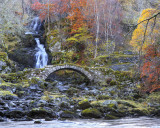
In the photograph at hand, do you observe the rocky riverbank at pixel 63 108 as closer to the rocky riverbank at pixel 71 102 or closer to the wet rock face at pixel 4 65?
the rocky riverbank at pixel 71 102

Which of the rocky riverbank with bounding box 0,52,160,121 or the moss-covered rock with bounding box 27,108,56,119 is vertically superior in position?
the moss-covered rock with bounding box 27,108,56,119

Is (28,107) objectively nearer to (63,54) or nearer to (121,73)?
(121,73)

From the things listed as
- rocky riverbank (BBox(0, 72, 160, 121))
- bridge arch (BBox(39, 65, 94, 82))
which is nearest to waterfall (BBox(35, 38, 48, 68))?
bridge arch (BBox(39, 65, 94, 82))

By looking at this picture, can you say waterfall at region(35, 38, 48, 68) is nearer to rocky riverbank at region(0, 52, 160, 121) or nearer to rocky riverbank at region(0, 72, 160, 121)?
rocky riverbank at region(0, 52, 160, 121)

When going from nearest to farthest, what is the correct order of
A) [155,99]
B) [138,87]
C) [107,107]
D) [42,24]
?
[107,107], [155,99], [138,87], [42,24]

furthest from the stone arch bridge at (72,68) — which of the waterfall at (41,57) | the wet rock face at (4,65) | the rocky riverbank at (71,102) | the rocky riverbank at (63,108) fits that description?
the waterfall at (41,57)

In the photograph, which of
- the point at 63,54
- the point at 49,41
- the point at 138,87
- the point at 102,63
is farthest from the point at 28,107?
the point at 49,41

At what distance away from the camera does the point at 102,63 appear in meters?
23.5

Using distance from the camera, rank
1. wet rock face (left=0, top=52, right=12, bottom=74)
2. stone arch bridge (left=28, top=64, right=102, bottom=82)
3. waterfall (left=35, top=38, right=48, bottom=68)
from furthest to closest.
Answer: waterfall (left=35, top=38, right=48, bottom=68) < wet rock face (left=0, top=52, right=12, bottom=74) < stone arch bridge (left=28, top=64, right=102, bottom=82)

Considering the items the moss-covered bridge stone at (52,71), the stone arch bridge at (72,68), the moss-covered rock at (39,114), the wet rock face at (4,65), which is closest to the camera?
the moss-covered rock at (39,114)

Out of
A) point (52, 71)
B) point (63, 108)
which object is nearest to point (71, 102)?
point (63, 108)

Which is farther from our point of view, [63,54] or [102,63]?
[63,54]

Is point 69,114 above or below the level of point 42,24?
below

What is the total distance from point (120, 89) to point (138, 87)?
4.74ft
